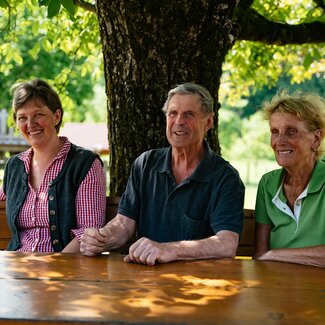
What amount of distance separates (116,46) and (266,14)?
358 centimetres

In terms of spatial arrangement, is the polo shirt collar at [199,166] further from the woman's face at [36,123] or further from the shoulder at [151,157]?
the woman's face at [36,123]

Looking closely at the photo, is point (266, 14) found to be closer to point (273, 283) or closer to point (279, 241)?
point (279, 241)

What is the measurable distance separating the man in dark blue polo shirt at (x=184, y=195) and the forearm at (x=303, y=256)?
Answer: 25 centimetres

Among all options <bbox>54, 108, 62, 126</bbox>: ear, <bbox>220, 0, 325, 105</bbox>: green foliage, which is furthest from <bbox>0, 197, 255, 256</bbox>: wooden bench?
<bbox>220, 0, 325, 105</bbox>: green foliage

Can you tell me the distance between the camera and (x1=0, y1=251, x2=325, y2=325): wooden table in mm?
2553

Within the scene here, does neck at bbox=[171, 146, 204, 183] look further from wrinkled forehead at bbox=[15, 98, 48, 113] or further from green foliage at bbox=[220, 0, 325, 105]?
green foliage at bbox=[220, 0, 325, 105]

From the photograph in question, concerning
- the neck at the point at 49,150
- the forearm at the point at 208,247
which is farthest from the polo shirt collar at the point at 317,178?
the neck at the point at 49,150

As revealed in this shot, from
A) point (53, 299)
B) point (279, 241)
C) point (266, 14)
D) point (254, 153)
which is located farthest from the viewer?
point (254, 153)

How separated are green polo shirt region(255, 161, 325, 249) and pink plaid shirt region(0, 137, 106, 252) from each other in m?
0.92

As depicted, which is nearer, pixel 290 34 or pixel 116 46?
pixel 116 46

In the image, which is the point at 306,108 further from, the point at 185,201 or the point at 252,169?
the point at 252,169

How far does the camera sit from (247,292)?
2918mm

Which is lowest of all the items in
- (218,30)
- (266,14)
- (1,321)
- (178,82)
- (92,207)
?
(1,321)

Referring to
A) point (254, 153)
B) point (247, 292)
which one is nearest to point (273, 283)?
point (247, 292)
